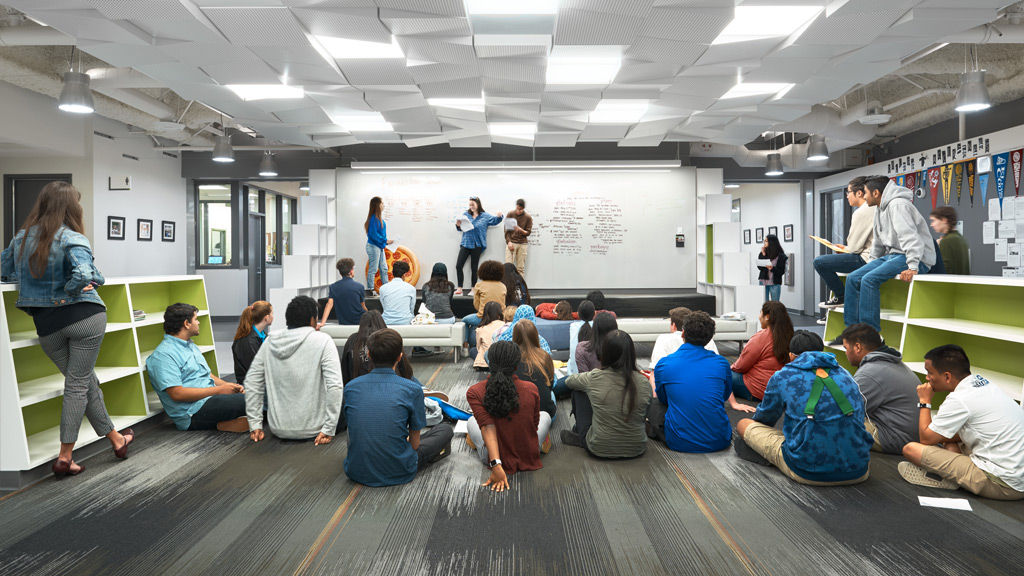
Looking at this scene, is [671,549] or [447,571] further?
[671,549]

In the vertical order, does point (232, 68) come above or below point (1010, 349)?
above

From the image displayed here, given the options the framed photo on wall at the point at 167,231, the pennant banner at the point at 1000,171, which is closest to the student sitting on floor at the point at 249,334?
the framed photo on wall at the point at 167,231

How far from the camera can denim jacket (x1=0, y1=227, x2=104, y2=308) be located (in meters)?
3.56

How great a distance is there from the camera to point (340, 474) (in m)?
3.83

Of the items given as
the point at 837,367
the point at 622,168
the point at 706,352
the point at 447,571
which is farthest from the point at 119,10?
the point at 622,168

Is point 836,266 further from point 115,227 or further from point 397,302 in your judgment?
point 115,227

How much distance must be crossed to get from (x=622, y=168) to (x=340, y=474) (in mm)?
8215

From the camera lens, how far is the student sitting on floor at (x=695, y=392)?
157 inches

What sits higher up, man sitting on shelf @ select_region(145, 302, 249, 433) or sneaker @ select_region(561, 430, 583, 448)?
man sitting on shelf @ select_region(145, 302, 249, 433)

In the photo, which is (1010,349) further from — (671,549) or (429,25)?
(429,25)

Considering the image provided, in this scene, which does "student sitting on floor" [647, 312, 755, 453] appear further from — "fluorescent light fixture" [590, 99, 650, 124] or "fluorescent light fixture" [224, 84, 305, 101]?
"fluorescent light fixture" [224, 84, 305, 101]

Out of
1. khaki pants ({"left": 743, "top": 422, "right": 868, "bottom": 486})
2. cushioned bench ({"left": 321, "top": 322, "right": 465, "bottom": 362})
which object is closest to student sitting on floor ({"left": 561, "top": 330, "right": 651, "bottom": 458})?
khaki pants ({"left": 743, "top": 422, "right": 868, "bottom": 486})

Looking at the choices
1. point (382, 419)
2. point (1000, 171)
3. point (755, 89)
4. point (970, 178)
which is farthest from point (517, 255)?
point (382, 419)

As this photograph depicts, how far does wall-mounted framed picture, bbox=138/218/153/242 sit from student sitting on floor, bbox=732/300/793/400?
10.1 meters
